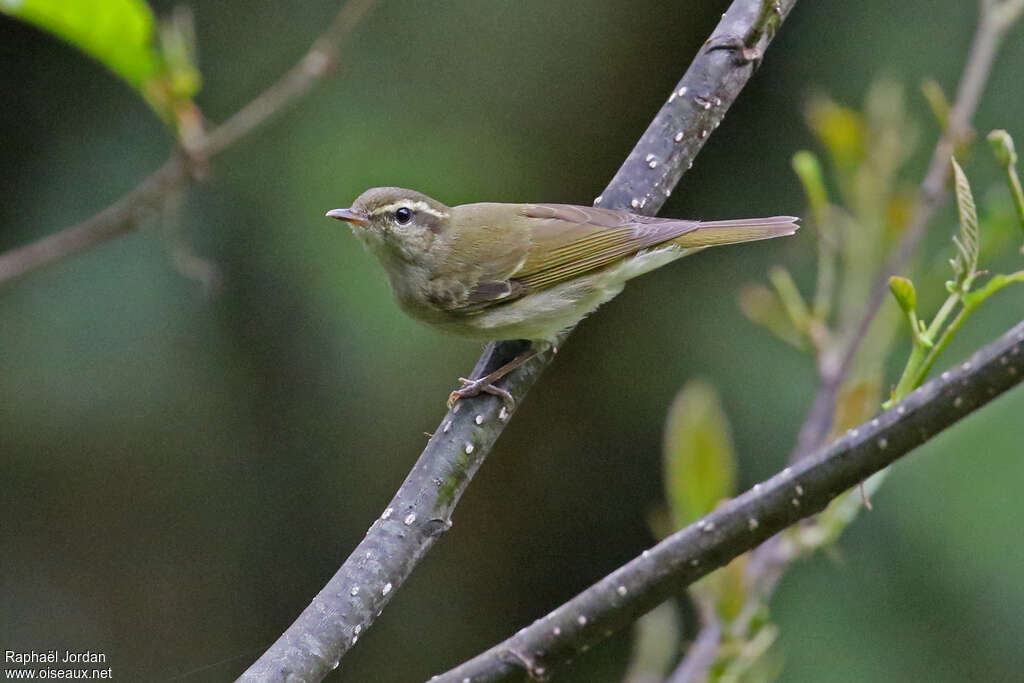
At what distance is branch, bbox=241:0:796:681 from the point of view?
67.2 inches

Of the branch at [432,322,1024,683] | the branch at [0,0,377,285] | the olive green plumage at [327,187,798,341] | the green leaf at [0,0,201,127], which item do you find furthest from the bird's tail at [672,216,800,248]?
the branch at [432,322,1024,683]

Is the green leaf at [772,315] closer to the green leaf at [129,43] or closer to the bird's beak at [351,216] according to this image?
the bird's beak at [351,216]

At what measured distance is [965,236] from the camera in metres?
1.56

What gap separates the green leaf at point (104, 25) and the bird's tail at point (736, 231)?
1695 mm

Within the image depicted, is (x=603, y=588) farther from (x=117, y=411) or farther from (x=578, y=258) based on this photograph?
(x=117, y=411)

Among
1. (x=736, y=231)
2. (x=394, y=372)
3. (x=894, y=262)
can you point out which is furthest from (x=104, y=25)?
(x=394, y=372)

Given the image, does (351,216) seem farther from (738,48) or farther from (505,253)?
(738,48)

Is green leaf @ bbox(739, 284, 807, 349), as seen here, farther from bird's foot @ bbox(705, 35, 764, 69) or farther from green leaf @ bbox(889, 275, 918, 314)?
green leaf @ bbox(889, 275, 918, 314)

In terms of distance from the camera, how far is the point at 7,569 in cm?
433

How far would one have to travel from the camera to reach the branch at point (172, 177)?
1.99 metres

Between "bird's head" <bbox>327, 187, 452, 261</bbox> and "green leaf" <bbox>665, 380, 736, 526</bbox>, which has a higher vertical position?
"bird's head" <bbox>327, 187, 452, 261</bbox>

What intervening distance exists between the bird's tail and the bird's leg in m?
0.74

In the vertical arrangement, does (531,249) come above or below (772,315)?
above

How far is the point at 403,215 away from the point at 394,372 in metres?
0.93
